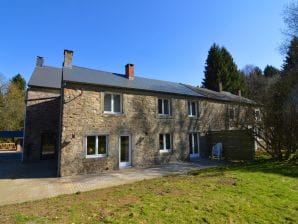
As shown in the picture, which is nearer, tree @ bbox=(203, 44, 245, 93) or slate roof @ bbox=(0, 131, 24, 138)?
slate roof @ bbox=(0, 131, 24, 138)

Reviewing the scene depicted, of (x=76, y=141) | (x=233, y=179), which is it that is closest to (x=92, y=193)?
(x=76, y=141)

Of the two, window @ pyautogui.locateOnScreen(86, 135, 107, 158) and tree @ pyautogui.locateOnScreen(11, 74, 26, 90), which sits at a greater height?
tree @ pyautogui.locateOnScreen(11, 74, 26, 90)

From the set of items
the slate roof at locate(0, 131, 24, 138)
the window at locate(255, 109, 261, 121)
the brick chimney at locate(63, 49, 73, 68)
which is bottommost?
the slate roof at locate(0, 131, 24, 138)

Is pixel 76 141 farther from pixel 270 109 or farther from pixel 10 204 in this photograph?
pixel 270 109

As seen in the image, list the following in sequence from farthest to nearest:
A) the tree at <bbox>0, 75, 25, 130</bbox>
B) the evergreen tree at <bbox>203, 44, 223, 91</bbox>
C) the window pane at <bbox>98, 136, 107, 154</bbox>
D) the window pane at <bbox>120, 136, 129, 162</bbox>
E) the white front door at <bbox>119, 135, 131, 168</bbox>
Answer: the evergreen tree at <bbox>203, 44, 223, 91</bbox>, the tree at <bbox>0, 75, 25, 130</bbox>, the window pane at <bbox>120, 136, 129, 162</bbox>, the white front door at <bbox>119, 135, 131, 168</bbox>, the window pane at <bbox>98, 136, 107, 154</bbox>

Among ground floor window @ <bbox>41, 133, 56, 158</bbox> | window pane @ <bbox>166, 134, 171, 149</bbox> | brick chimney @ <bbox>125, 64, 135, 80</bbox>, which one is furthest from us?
ground floor window @ <bbox>41, 133, 56, 158</bbox>

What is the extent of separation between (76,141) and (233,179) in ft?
29.0

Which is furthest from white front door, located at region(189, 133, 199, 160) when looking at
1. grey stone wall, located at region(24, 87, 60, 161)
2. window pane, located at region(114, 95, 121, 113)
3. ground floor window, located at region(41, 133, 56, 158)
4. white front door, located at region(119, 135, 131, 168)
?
ground floor window, located at region(41, 133, 56, 158)

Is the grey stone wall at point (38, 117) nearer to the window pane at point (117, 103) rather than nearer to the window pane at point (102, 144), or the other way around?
the window pane at point (117, 103)

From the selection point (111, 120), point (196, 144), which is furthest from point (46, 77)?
point (196, 144)

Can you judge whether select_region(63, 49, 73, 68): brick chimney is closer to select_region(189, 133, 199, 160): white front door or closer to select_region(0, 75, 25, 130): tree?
select_region(189, 133, 199, 160): white front door

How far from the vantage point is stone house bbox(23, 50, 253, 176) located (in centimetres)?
1447

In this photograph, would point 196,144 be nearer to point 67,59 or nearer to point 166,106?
point 166,106

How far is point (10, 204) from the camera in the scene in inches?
332
